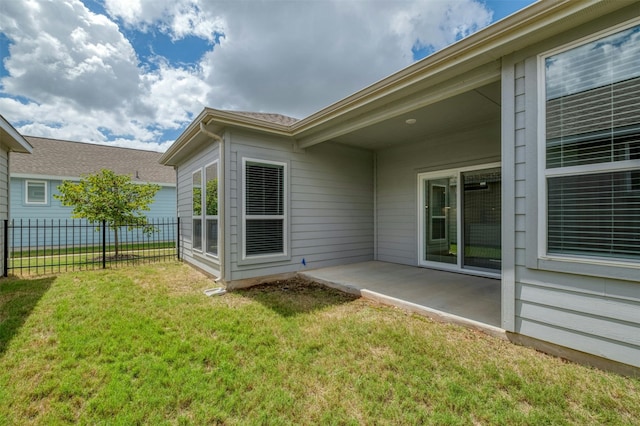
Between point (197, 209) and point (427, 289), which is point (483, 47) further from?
point (197, 209)

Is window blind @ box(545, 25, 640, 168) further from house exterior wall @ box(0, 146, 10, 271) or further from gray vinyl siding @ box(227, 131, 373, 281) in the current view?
house exterior wall @ box(0, 146, 10, 271)

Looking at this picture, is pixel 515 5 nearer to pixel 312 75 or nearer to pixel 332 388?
pixel 332 388

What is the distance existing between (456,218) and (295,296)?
11.2ft

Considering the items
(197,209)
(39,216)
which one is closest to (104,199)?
(197,209)

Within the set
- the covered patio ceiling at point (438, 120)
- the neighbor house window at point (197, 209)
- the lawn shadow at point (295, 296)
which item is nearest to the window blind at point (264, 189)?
the lawn shadow at point (295, 296)

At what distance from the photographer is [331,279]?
15.4 feet

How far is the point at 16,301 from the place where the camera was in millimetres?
3754

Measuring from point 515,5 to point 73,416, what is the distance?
5.92 meters

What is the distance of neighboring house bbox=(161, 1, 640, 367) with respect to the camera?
206cm

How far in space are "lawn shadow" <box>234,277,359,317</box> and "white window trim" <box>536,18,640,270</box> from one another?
240cm

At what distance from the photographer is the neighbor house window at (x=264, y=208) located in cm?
470

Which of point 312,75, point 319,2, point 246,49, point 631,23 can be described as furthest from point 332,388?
point 312,75

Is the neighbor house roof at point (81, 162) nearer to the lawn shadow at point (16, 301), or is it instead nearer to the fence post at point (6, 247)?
the fence post at point (6, 247)

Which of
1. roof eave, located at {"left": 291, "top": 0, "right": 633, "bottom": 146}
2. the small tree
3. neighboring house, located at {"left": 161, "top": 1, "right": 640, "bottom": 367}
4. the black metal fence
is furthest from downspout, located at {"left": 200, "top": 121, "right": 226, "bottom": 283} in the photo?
the small tree
